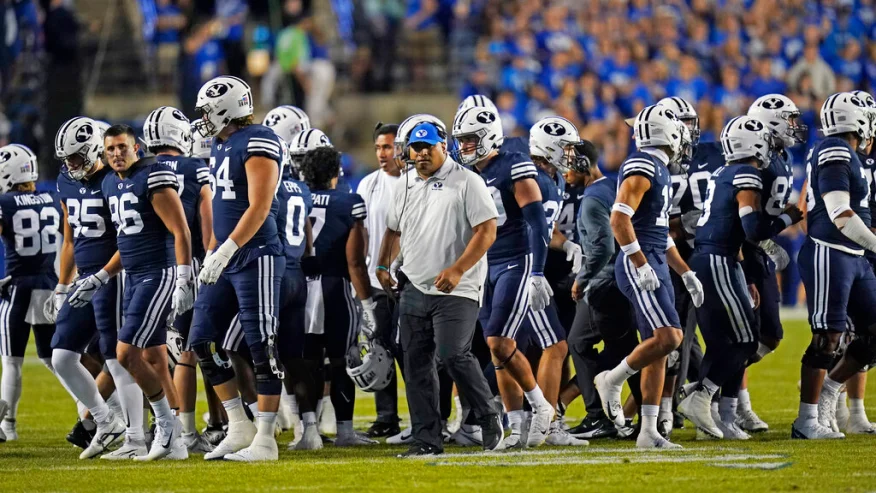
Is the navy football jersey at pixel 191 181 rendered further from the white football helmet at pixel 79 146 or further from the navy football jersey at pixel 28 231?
the navy football jersey at pixel 28 231

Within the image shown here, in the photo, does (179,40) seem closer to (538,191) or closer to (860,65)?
Answer: (860,65)

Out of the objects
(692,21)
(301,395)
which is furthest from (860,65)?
(301,395)

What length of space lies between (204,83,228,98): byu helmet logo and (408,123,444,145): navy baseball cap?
1054 millimetres

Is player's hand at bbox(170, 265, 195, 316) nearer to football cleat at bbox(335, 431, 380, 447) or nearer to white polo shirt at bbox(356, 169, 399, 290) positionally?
football cleat at bbox(335, 431, 380, 447)

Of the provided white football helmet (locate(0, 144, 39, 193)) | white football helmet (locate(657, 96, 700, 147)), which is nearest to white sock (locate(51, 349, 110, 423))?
white football helmet (locate(0, 144, 39, 193))

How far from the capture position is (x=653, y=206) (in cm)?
838

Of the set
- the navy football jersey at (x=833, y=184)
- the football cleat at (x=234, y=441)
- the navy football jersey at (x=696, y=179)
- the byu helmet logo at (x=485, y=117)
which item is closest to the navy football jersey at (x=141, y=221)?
the football cleat at (x=234, y=441)

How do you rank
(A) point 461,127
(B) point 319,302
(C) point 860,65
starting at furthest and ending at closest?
(C) point 860,65
(B) point 319,302
(A) point 461,127

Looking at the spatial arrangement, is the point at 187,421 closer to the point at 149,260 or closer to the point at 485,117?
the point at 149,260

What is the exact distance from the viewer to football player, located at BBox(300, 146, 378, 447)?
8.99 metres

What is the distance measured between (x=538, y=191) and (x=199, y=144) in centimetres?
239

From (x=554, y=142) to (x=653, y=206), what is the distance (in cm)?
108

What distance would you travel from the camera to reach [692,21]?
74.2 feet

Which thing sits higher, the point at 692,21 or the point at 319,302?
the point at 692,21
